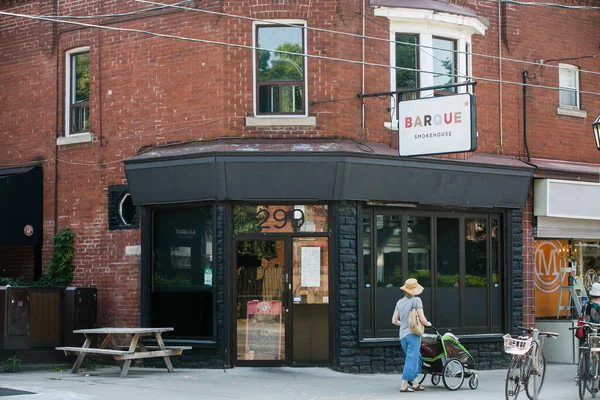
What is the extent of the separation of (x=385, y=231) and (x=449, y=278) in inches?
68.7

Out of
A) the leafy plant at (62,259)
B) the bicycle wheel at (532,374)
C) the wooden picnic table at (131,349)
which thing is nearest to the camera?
the bicycle wheel at (532,374)

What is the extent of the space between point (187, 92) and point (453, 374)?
22.1 ft

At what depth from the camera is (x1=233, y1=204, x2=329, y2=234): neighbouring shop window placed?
1716 cm

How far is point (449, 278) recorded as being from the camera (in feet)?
61.2

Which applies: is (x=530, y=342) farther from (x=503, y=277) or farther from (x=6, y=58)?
(x=6, y=58)

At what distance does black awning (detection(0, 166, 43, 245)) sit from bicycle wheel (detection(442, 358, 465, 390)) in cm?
881

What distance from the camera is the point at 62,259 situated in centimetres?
1908

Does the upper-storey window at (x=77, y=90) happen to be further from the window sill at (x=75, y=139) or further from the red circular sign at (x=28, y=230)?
the red circular sign at (x=28, y=230)

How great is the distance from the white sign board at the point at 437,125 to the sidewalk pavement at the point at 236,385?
3816mm

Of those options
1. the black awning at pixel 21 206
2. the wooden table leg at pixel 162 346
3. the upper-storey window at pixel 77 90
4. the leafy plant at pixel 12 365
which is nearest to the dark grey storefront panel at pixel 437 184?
the wooden table leg at pixel 162 346

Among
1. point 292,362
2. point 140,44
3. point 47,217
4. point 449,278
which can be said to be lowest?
point 292,362

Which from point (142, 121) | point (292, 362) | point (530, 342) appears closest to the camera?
point (530, 342)

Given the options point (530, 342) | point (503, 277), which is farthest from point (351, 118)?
point (530, 342)

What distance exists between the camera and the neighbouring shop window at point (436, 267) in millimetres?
17578
